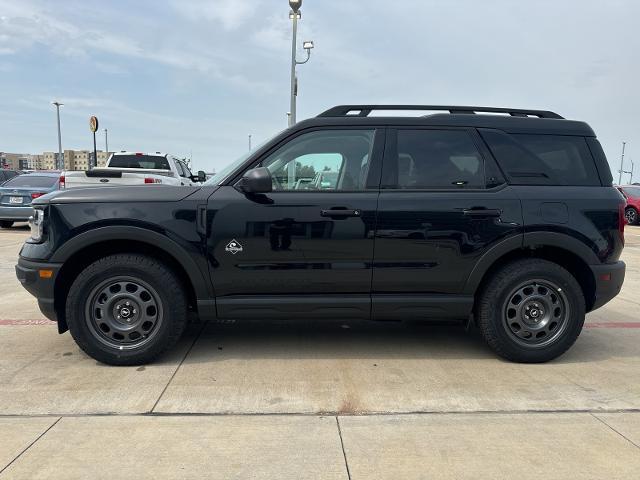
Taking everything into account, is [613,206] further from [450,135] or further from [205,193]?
[205,193]

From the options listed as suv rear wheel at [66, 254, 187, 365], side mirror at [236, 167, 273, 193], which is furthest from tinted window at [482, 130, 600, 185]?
suv rear wheel at [66, 254, 187, 365]

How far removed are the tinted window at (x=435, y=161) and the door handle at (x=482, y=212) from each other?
0.74ft

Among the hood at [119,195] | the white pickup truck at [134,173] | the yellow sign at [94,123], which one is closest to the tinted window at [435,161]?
the hood at [119,195]

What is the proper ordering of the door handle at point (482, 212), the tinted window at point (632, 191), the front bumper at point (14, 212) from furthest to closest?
the tinted window at point (632, 191), the front bumper at point (14, 212), the door handle at point (482, 212)

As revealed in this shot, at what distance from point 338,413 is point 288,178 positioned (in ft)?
5.98

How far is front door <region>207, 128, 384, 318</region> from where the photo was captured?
152 inches

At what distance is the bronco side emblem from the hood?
508 millimetres

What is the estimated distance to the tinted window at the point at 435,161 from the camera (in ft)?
13.3

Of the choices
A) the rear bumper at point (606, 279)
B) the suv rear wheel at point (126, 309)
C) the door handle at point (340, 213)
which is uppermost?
the door handle at point (340, 213)

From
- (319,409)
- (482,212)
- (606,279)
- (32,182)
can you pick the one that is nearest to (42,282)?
(319,409)

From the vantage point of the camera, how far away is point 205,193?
390 cm

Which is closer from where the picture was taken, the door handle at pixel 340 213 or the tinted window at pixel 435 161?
the door handle at pixel 340 213

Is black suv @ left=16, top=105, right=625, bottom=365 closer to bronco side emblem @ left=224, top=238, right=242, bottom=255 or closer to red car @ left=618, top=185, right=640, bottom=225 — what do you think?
bronco side emblem @ left=224, top=238, right=242, bottom=255

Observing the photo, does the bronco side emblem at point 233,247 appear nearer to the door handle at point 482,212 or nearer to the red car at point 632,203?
the door handle at point 482,212
